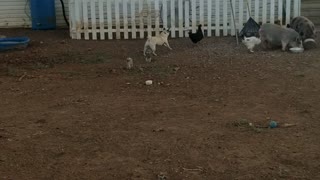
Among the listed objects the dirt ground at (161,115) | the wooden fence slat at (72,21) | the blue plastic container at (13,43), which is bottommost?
the dirt ground at (161,115)

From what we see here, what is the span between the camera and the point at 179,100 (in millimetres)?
6977

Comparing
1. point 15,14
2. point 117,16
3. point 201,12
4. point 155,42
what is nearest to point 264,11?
point 201,12

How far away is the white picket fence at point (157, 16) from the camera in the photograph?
38.4 feet

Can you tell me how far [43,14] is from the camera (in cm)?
1275

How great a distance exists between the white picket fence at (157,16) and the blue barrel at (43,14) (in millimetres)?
1240

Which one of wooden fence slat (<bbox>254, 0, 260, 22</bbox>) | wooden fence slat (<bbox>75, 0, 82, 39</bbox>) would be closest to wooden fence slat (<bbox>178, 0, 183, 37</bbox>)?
wooden fence slat (<bbox>254, 0, 260, 22</bbox>)

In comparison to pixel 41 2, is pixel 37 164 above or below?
below

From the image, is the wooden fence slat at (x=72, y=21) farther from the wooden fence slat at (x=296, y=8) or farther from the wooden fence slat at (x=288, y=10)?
the wooden fence slat at (x=296, y=8)

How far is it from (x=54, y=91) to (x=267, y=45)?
425 centimetres

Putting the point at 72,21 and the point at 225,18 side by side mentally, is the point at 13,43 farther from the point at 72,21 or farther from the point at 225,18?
the point at 225,18

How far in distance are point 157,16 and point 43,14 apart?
271cm

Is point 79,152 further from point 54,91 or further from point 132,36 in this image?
point 132,36

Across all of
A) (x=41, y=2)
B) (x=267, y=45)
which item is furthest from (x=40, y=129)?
(x=41, y=2)

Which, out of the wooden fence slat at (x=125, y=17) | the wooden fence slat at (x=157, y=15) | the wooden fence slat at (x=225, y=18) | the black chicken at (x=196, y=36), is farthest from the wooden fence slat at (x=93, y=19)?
the wooden fence slat at (x=225, y=18)
